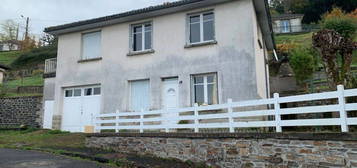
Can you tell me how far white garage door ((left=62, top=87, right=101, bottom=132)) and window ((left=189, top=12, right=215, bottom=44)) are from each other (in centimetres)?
552

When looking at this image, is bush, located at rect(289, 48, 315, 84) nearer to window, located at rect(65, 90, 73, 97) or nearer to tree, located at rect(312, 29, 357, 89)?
tree, located at rect(312, 29, 357, 89)

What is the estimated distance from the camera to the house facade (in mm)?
11664

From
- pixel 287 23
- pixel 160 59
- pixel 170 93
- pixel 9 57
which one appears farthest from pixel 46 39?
pixel 170 93

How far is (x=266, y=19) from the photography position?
14.1 m

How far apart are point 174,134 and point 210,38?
536 centimetres

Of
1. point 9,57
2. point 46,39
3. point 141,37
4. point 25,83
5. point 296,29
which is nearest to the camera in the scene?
point 141,37

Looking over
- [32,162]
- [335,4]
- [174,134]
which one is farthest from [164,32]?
[335,4]

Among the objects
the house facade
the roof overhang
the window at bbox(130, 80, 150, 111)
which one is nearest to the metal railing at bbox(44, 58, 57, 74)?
the house facade

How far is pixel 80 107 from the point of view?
48.6 feet

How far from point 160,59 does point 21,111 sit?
34.6ft

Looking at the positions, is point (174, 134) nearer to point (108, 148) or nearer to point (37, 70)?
point (108, 148)

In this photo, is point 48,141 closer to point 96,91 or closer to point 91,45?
point 96,91

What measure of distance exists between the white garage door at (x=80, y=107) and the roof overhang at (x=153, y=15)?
324cm

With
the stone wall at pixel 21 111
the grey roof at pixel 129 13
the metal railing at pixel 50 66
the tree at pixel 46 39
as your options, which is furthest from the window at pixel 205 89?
the tree at pixel 46 39
